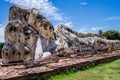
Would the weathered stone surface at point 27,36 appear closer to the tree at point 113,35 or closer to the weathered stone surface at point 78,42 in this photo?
the weathered stone surface at point 78,42

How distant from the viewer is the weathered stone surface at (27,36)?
7.40 m

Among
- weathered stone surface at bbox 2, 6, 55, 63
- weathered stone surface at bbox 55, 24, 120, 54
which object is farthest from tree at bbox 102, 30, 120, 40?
weathered stone surface at bbox 2, 6, 55, 63

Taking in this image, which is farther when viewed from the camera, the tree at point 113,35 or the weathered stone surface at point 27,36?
the tree at point 113,35

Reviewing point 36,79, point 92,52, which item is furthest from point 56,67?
point 92,52

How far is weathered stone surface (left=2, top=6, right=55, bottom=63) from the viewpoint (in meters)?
7.40

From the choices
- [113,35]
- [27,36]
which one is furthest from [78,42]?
[113,35]

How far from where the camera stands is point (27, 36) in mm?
7613

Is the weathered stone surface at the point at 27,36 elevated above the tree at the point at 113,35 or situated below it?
below

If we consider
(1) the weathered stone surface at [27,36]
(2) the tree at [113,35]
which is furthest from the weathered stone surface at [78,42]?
(2) the tree at [113,35]

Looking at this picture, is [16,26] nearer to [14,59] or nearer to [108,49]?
[14,59]

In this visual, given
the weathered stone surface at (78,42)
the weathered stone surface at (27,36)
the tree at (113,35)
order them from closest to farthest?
the weathered stone surface at (27,36) < the weathered stone surface at (78,42) < the tree at (113,35)

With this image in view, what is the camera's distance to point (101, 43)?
12.4 m

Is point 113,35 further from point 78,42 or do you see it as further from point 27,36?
point 27,36

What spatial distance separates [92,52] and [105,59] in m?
1.82
